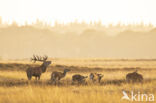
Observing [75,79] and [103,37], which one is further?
[103,37]

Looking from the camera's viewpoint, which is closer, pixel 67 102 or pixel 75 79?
pixel 67 102

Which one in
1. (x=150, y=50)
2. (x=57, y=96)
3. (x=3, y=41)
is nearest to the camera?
(x=57, y=96)

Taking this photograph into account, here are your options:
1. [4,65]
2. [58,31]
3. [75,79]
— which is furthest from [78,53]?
[75,79]

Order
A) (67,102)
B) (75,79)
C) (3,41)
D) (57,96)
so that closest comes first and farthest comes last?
1. (67,102)
2. (57,96)
3. (75,79)
4. (3,41)

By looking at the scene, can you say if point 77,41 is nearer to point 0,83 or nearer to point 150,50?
point 150,50

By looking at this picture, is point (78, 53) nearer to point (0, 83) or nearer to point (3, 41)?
point (3, 41)

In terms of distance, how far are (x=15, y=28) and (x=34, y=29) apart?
9312mm

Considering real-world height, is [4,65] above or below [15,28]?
below

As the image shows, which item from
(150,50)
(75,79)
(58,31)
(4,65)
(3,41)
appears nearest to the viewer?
(75,79)

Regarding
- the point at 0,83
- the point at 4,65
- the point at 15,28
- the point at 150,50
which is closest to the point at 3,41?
the point at 15,28

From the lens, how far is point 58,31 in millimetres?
191250

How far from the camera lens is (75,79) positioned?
2112 cm

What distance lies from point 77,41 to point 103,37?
12.9 m

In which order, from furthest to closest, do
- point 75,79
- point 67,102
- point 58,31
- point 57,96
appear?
point 58,31
point 75,79
point 57,96
point 67,102
